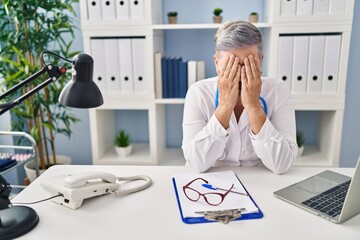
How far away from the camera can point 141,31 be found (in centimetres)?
206

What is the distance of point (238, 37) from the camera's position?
1.29 meters

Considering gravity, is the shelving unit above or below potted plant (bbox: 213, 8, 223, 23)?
below

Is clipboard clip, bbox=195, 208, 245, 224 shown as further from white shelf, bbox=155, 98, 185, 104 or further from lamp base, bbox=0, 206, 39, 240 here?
white shelf, bbox=155, 98, 185, 104

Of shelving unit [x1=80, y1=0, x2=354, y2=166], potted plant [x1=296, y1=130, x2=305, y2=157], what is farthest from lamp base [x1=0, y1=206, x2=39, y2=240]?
potted plant [x1=296, y1=130, x2=305, y2=157]

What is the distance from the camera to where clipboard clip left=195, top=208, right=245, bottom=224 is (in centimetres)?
94

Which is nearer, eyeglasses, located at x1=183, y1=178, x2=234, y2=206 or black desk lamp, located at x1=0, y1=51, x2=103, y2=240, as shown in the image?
black desk lamp, located at x1=0, y1=51, x2=103, y2=240

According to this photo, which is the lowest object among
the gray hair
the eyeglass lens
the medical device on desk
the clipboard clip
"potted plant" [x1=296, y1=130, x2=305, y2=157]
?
"potted plant" [x1=296, y1=130, x2=305, y2=157]

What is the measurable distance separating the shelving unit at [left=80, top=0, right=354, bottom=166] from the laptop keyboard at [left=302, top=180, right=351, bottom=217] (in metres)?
1.05

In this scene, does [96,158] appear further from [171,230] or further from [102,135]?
[171,230]

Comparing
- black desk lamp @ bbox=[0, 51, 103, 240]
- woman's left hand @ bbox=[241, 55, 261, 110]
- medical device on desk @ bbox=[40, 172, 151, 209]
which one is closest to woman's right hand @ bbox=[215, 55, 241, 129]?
woman's left hand @ bbox=[241, 55, 261, 110]

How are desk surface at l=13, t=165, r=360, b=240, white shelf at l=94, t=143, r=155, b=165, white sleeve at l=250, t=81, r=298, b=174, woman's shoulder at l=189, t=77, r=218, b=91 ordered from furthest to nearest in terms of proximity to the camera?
1. white shelf at l=94, t=143, r=155, b=165
2. woman's shoulder at l=189, t=77, r=218, b=91
3. white sleeve at l=250, t=81, r=298, b=174
4. desk surface at l=13, t=165, r=360, b=240

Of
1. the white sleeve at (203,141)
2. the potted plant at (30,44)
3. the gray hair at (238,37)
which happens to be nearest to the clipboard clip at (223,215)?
the white sleeve at (203,141)

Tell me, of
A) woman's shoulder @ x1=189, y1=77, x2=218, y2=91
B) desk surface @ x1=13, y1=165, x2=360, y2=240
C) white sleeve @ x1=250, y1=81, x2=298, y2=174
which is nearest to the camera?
desk surface @ x1=13, y1=165, x2=360, y2=240

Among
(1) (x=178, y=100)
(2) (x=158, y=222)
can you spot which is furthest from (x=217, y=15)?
(2) (x=158, y=222)
